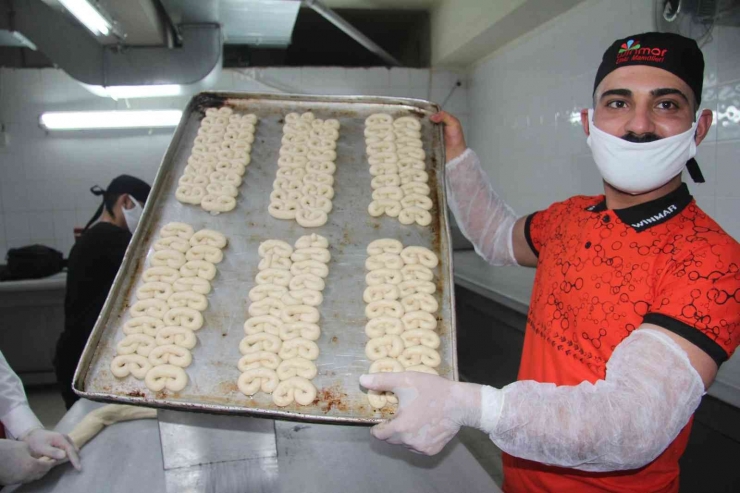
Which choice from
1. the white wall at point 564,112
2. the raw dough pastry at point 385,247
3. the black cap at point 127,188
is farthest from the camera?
the black cap at point 127,188

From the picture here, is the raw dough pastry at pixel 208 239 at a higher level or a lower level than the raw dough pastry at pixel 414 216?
lower

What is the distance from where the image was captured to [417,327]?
1170mm

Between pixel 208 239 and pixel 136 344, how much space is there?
0.33 m

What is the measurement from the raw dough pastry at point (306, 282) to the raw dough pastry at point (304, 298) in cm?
1

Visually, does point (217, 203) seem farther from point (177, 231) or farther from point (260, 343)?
point (260, 343)

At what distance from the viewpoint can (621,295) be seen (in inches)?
40.4

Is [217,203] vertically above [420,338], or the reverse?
[217,203]

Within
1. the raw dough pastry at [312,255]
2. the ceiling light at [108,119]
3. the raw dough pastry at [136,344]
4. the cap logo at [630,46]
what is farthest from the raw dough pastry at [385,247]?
the ceiling light at [108,119]

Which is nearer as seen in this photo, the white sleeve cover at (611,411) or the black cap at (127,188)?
the white sleeve cover at (611,411)

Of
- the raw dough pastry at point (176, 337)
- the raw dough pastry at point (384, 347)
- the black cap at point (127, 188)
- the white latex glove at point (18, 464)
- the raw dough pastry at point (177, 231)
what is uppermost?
the black cap at point (127, 188)

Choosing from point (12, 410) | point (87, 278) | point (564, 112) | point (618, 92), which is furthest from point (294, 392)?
point (564, 112)

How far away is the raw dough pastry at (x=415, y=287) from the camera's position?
1231mm

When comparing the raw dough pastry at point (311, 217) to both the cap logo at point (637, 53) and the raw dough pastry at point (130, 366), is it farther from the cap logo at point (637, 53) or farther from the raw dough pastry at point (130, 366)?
the cap logo at point (637, 53)

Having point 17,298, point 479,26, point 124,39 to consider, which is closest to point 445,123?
point 479,26
